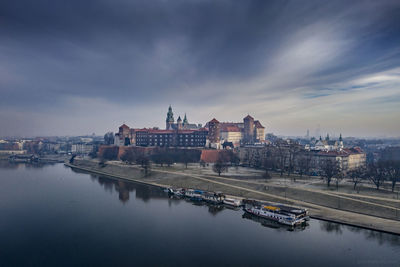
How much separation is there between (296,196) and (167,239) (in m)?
22.3

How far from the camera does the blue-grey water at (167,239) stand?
922 inches

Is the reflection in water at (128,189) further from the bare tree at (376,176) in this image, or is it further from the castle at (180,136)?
the castle at (180,136)

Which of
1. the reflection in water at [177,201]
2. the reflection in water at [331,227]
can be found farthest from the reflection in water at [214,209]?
the reflection in water at [331,227]

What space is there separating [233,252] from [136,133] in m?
92.7

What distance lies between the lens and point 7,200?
143ft

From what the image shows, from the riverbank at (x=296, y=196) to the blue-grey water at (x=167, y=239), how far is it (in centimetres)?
219

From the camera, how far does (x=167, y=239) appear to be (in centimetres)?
2778

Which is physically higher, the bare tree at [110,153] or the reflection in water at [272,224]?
the bare tree at [110,153]

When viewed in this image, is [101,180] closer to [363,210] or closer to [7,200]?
[7,200]

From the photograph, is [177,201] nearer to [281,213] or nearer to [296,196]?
[281,213]

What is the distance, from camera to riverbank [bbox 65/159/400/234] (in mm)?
31359

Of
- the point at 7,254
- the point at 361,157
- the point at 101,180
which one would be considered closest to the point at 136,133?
the point at 101,180

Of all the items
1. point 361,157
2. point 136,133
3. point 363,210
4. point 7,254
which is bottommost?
point 7,254

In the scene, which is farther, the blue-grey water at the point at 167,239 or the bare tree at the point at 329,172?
the bare tree at the point at 329,172
